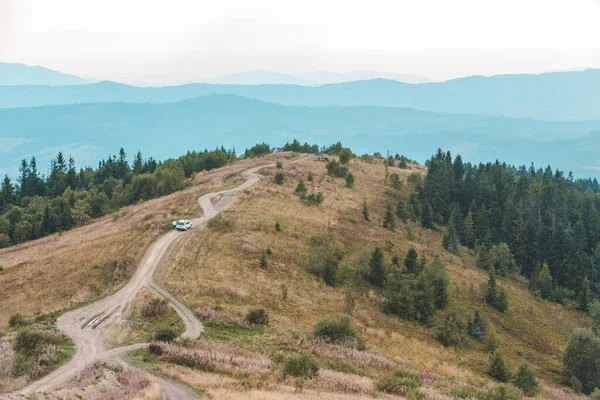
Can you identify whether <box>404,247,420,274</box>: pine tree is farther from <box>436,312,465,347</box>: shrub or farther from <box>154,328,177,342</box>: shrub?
<box>154,328,177,342</box>: shrub

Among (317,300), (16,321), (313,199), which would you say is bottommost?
(317,300)

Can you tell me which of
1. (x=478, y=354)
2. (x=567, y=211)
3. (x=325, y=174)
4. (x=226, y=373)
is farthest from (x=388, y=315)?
(x=567, y=211)

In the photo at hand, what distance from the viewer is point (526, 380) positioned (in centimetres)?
3322

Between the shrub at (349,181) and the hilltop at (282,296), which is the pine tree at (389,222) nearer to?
the hilltop at (282,296)

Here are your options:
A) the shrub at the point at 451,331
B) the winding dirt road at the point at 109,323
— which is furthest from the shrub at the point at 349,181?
the shrub at the point at 451,331

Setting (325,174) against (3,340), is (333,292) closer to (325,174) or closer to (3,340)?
(3,340)

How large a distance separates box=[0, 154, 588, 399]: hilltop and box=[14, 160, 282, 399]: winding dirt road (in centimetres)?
108

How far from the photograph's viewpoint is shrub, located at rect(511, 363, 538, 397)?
3306 centimetres

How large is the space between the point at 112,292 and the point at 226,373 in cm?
2031

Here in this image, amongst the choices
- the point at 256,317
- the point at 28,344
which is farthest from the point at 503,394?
the point at 28,344

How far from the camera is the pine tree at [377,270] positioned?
168 feet

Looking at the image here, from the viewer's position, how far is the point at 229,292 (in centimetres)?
3850

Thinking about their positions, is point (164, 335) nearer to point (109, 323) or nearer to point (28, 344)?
point (109, 323)

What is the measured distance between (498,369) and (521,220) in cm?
6954
